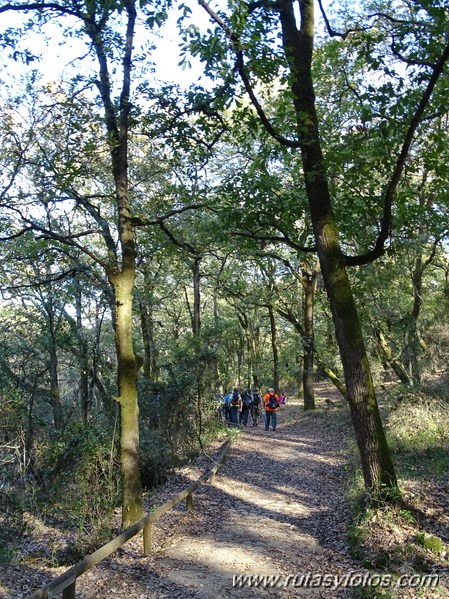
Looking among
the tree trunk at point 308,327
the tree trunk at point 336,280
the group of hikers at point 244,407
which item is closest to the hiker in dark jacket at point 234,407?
the group of hikers at point 244,407

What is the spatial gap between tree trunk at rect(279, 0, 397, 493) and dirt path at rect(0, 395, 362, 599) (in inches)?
57.4

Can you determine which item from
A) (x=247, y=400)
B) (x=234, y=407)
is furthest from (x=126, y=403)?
(x=247, y=400)

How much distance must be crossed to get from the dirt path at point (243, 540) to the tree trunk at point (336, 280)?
1457 mm

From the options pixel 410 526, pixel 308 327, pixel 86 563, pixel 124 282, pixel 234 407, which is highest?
pixel 124 282

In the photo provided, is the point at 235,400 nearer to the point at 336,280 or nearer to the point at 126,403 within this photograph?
the point at 126,403

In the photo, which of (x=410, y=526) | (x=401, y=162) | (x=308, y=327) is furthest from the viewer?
(x=308, y=327)

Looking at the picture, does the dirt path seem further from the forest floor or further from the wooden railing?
the wooden railing

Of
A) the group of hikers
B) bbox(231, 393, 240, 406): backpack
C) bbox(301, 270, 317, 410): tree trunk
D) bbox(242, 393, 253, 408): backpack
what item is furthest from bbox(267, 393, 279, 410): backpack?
bbox(242, 393, 253, 408): backpack

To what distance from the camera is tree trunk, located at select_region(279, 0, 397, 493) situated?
24.1 feet

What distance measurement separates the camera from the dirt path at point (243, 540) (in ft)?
19.4

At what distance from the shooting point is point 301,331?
2453 cm

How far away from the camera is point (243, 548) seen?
729 cm

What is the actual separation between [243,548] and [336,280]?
4.20 meters

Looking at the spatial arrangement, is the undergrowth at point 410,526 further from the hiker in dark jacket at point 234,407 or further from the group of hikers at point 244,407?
the hiker in dark jacket at point 234,407
